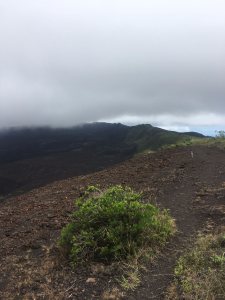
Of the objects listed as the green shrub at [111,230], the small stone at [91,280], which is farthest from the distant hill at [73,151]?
the small stone at [91,280]

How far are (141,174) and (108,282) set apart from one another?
30.0ft

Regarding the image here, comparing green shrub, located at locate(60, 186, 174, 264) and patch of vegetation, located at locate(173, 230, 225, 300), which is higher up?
green shrub, located at locate(60, 186, 174, 264)

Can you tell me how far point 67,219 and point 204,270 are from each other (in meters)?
4.54

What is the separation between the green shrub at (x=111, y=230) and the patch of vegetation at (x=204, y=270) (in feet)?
2.89

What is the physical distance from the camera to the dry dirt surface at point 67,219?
7531 mm

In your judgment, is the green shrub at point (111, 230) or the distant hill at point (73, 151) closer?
the green shrub at point (111, 230)

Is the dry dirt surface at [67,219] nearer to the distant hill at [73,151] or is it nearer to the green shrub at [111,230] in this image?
the green shrub at [111,230]

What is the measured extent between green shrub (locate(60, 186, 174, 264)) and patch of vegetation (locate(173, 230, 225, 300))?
88 centimetres

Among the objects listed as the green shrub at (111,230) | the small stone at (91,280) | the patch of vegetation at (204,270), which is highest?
the green shrub at (111,230)

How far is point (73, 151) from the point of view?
13588cm

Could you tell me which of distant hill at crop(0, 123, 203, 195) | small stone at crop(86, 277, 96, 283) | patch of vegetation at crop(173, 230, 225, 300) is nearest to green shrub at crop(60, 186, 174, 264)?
small stone at crop(86, 277, 96, 283)

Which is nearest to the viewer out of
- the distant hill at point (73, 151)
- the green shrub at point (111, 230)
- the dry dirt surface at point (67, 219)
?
the dry dirt surface at point (67, 219)

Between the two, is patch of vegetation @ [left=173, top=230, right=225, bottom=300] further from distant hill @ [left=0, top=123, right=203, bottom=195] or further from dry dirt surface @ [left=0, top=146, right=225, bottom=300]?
distant hill @ [left=0, top=123, right=203, bottom=195]

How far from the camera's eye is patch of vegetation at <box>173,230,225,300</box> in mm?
6738
